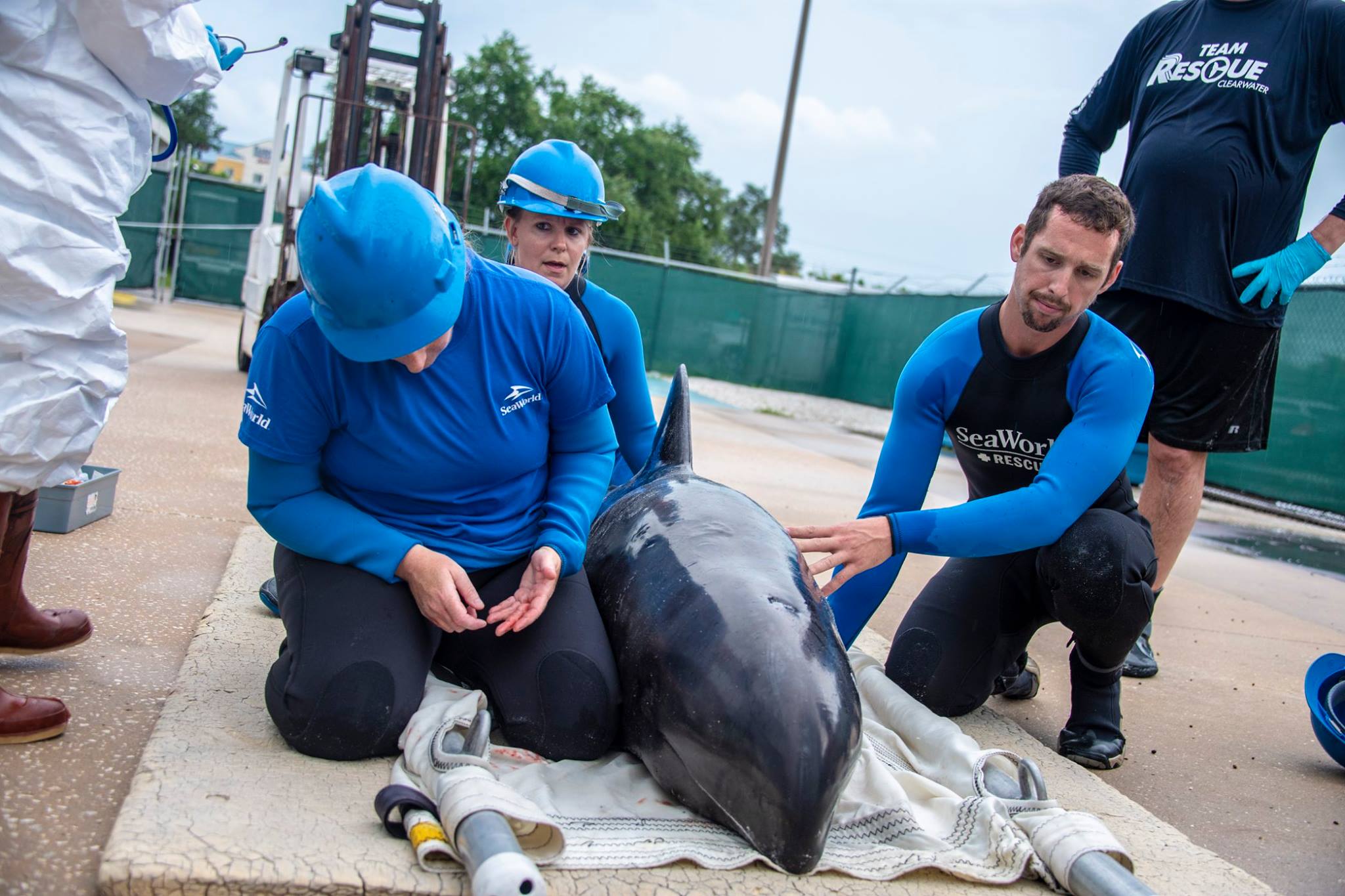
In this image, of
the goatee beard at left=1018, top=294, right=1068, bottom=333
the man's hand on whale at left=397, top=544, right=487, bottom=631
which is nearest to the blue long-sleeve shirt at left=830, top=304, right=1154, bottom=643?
the goatee beard at left=1018, top=294, right=1068, bottom=333

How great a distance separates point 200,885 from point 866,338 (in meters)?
18.0

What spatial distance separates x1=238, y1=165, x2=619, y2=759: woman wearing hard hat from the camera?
7.36 ft

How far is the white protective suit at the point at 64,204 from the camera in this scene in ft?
6.91

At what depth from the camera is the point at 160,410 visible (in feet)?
22.6

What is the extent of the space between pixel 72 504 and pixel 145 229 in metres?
18.1

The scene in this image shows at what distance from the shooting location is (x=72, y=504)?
3738 millimetres

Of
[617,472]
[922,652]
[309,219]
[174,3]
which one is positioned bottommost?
[922,652]

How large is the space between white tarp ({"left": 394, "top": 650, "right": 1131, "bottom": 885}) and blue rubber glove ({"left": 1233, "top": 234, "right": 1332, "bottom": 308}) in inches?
81.1

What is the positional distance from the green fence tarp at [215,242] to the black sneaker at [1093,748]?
2002 cm

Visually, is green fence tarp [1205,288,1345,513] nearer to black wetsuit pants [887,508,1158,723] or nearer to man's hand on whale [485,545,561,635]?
black wetsuit pants [887,508,1158,723]

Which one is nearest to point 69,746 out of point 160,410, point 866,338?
point 160,410

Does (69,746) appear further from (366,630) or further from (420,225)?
(420,225)

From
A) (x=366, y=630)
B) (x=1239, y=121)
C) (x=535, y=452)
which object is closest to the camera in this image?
(x=366, y=630)

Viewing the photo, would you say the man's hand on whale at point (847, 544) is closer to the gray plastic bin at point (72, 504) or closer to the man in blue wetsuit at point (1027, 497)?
the man in blue wetsuit at point (1027, 497)
